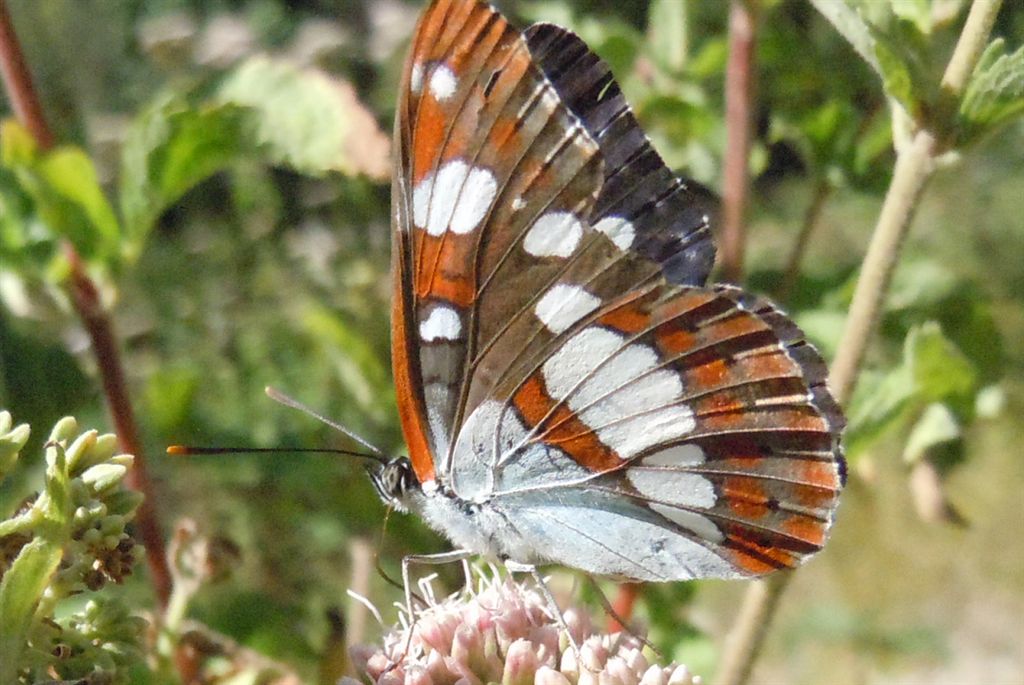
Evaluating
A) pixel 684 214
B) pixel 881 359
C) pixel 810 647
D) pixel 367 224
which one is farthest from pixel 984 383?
pixel 810 647

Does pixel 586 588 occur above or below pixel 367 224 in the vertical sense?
below

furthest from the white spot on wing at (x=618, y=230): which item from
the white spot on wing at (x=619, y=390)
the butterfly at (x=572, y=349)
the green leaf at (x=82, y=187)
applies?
the green leaf at (x=82, y=187)

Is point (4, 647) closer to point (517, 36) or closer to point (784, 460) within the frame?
point (517, 36)

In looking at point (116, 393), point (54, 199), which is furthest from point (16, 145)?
point (116, 393)

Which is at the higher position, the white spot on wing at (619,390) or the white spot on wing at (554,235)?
the white spot on wing at (554,235)

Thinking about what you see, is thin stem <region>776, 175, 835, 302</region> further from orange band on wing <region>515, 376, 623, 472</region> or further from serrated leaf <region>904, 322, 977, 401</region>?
orange band on wing <region>515, 376, 623, 472</region>

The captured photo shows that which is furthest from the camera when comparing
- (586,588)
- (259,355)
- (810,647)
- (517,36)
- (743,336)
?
(810,647)

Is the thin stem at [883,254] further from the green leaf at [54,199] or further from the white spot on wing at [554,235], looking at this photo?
the green leaf at [54,199]
